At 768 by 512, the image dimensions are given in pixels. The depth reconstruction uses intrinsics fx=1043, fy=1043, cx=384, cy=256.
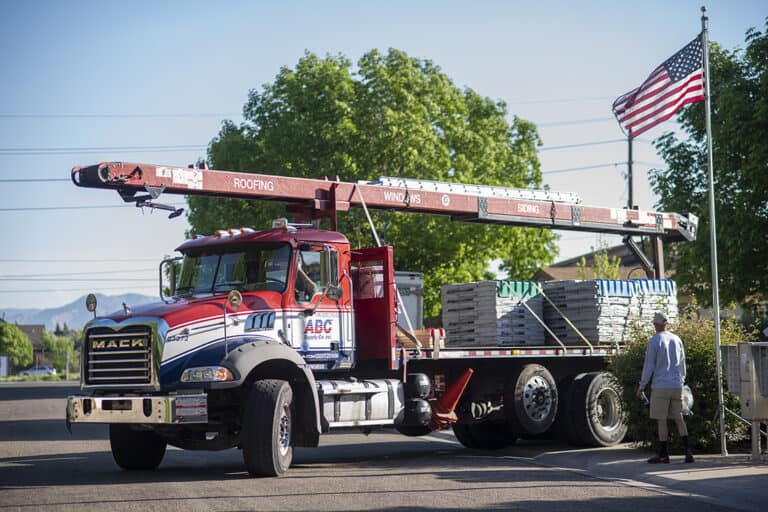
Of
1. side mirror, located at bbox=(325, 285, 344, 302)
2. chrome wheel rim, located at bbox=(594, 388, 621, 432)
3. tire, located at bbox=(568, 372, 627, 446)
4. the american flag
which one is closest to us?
side mirror, located at bbox=(325, 285, 344, 302)

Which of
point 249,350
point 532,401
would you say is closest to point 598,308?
point 532,401

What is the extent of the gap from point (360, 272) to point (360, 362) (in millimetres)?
1327

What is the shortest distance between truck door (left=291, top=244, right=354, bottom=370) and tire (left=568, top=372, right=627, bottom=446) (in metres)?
4.48

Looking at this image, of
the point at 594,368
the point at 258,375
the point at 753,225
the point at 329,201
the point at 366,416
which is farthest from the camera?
the point at 753,225

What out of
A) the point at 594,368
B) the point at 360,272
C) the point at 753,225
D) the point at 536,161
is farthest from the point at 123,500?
→ the point at 536,161

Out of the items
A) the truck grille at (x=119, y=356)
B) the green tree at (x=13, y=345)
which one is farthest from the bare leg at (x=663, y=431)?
the green tree at (x=13, y=345)

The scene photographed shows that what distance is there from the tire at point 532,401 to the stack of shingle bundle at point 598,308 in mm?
1310

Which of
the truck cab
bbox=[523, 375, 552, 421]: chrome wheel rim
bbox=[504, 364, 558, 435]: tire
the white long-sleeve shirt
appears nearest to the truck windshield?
the truck cab

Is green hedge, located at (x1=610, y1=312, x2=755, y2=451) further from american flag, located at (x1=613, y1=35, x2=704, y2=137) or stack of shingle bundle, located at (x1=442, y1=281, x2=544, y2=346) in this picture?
american flag, located at (x1=613, y1=35, x2=704, y2=137)

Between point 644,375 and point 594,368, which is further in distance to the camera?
point 594,368

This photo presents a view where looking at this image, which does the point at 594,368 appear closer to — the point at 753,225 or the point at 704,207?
the point at 753,225

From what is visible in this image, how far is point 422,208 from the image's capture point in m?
16.8

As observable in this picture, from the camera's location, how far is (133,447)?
14.0m

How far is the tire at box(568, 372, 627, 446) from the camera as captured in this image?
17062 mm
